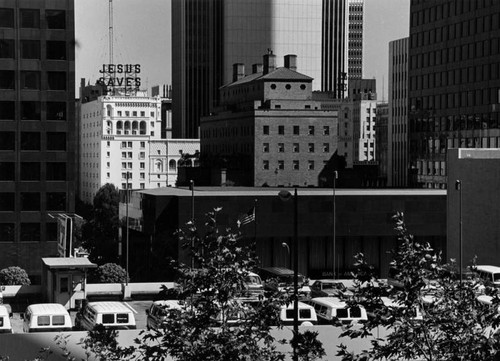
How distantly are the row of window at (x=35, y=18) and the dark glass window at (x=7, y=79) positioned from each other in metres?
3.56

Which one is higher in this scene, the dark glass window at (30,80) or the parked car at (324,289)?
the dark glass window at (30,80)

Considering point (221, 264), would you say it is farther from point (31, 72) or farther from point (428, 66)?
point (428, 66)

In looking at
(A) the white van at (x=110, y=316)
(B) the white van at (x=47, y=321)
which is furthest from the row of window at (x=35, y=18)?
(B) the white van at (x=47, y=321)

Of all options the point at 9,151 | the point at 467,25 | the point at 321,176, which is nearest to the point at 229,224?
the point at 9,151

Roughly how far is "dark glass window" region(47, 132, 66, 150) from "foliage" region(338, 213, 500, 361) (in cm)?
6438

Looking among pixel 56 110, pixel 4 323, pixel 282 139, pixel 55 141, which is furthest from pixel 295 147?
pixel 4 323

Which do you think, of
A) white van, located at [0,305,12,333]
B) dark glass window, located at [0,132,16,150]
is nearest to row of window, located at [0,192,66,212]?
dark glass window, located at [0,132,16,150]

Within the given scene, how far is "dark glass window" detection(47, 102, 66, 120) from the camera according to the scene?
86312 millimetres

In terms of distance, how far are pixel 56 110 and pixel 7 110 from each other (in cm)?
379

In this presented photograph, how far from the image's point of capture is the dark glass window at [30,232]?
85.3 m

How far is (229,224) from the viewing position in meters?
88.4

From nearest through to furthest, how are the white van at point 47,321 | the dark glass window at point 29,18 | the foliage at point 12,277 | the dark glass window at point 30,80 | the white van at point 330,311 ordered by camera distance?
1. the white van at point 47,321
2. the white van at point 330,311
3. the foliage at point 12,277
4. the dark glass window at point 29,18
5. the dark glass window at point 30,80

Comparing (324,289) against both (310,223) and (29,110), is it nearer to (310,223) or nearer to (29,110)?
(310,223)

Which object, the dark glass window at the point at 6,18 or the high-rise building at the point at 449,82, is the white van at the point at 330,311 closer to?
the dark glass window at the point at 6,18
